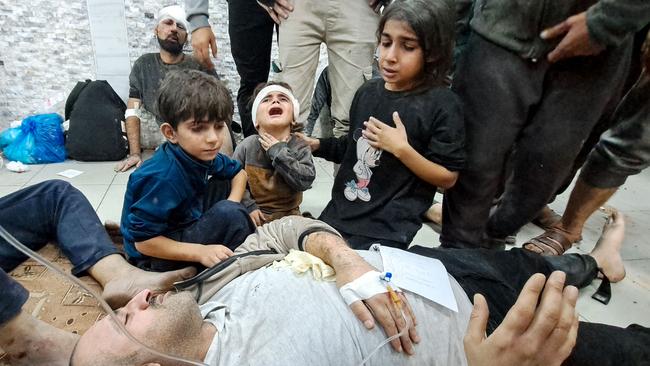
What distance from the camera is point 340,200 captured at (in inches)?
60.7

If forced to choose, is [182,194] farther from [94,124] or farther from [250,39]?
[94,124]

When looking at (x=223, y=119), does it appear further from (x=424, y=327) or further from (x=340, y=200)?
(x=424, y=327)

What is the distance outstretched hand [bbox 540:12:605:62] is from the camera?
3.79ft

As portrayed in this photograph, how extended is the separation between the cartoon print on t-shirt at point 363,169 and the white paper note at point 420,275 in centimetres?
44

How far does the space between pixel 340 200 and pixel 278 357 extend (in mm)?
824

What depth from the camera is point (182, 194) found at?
4.06 ft

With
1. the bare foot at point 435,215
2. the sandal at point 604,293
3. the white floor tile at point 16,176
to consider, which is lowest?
the white floor tile at point 16,176

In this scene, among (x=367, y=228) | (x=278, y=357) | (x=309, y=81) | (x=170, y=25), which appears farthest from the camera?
(x=170, y=25)

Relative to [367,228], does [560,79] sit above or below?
above

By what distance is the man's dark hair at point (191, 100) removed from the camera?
1224 millimetres

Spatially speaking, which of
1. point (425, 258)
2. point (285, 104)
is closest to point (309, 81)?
point (285, 104)

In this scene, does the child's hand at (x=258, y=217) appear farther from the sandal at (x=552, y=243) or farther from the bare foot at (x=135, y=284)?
the sandal at (x=552, y=243)

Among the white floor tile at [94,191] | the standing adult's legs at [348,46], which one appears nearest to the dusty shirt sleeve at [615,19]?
the standing adult's legs at [348,46]

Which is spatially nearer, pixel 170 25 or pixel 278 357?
pixel 278 357
